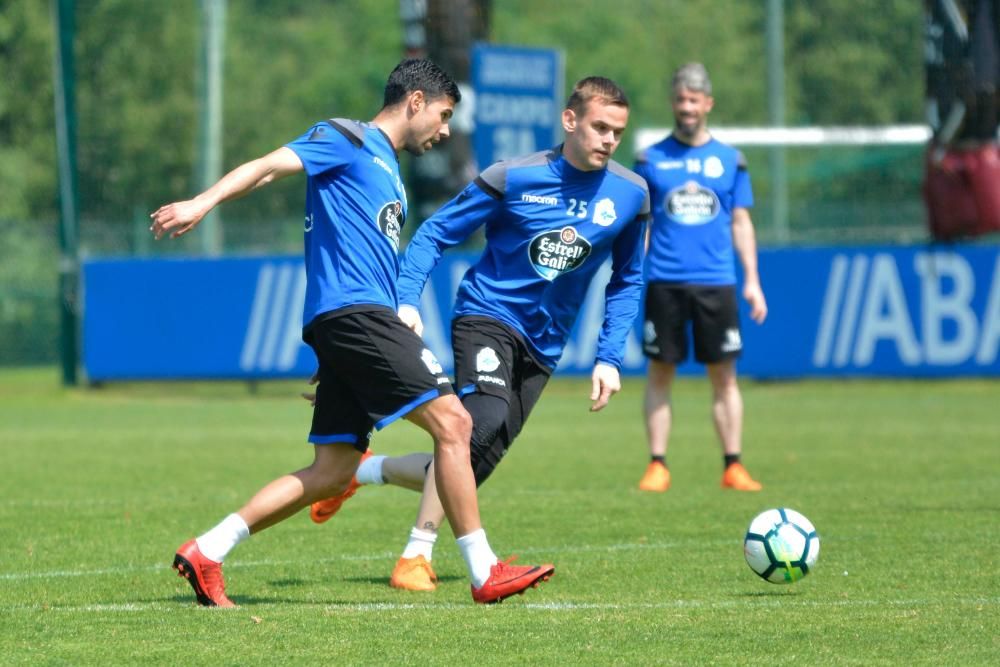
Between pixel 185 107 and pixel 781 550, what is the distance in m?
26.3

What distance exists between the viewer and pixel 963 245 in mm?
18688

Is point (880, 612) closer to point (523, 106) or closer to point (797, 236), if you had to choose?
point (523, 106)

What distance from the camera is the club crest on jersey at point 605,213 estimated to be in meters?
7.21

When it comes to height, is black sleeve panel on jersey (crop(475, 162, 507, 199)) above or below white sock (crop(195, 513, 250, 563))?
above

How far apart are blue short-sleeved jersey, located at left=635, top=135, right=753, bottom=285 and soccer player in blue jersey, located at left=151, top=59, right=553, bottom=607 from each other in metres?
4.23

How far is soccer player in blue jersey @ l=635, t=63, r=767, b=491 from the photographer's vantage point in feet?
34.4

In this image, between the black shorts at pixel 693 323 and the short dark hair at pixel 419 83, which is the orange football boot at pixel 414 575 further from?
the black shorts at pixel 693 323

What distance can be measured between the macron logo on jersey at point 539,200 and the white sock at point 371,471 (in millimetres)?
1254

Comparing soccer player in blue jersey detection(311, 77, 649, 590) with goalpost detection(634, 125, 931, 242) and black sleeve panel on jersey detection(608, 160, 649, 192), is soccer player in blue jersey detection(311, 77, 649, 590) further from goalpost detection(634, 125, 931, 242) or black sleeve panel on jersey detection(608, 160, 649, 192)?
goalpost detection(634, 125, 931, 242)

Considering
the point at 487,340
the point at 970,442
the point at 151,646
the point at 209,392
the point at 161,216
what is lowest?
the point at 209,392

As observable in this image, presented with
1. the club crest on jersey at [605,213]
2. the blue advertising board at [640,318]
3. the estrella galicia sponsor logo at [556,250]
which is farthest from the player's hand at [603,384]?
the blue advertising board at [640,318]

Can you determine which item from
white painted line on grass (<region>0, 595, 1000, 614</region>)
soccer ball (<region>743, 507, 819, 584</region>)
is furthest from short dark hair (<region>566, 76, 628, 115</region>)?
white painted line on grass (<region>0, 595, 1000, 614</region>)

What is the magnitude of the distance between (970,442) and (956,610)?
24.4ft

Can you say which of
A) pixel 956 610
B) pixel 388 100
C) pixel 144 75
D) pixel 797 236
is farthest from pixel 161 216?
pixel 144 75
